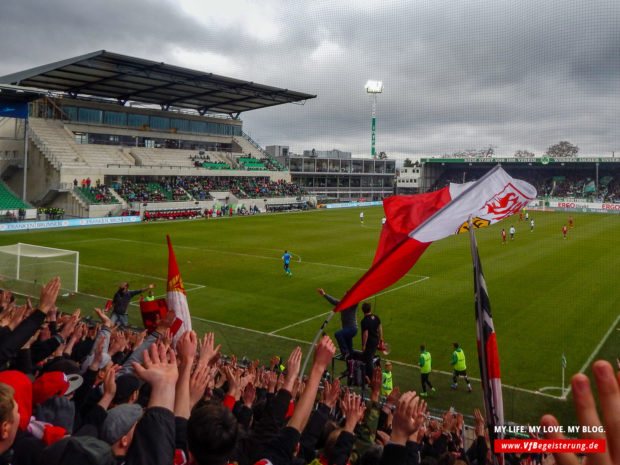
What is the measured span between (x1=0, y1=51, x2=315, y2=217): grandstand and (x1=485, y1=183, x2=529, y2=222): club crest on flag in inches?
1631

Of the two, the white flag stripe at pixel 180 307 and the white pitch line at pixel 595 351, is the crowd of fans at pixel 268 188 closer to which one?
the white pitch line at pixel 595 351

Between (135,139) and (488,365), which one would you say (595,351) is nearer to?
(488,365)

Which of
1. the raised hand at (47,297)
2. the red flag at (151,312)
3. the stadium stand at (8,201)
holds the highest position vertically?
the stadium stand at (8,201)

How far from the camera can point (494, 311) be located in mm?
17969

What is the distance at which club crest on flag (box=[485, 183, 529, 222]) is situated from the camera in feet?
22.4

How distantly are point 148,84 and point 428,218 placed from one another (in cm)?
5204

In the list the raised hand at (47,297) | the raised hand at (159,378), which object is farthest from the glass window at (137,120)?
the raised hand at (159,378)

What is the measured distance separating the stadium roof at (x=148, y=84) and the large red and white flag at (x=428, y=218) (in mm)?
40245

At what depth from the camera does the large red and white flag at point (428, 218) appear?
5859 mm

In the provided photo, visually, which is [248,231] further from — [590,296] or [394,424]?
[394,424]

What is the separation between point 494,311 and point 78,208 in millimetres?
41458

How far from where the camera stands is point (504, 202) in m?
7.01

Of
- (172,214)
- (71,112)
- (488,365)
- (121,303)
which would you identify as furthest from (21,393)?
(71,112)

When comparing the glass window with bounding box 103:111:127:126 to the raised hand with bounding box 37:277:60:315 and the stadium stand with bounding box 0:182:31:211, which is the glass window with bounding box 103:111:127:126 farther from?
the raised hand with bounding box 37:277:60:315
